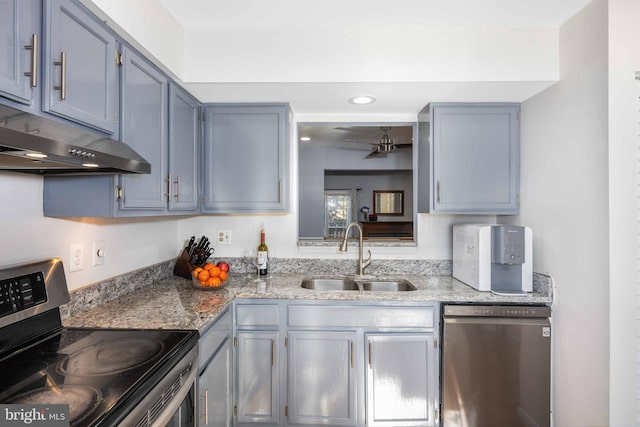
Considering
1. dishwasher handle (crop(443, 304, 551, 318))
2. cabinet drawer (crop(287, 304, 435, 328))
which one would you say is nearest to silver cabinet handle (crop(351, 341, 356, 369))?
cabinet drawer (crop(287, 304, 435, 328))

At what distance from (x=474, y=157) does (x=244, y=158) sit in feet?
5.02

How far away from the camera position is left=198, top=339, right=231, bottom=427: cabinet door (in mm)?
1475

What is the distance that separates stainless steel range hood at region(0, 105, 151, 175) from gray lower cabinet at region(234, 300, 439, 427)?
3.62ft

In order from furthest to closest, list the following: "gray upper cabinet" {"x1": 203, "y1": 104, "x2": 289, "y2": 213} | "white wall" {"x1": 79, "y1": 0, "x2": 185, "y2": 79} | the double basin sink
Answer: the double basin sink → "gray upper cabinet" {"x1": 203, "y1": 104, "x2": 289, "y2": 213} → "white wall" {"x1": 79, "y1": 0, "x2": 185, "y2": 79}

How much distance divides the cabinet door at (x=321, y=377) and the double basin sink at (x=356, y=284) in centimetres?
47

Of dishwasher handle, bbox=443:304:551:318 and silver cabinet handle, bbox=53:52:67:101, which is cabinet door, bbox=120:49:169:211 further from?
dishwasher handle, bbox=443:304:551:318

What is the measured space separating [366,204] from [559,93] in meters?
5.10

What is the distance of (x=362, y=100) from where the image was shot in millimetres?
2186

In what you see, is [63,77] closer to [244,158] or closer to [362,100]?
[244,158]

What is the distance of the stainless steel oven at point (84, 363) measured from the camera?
34.2 inches

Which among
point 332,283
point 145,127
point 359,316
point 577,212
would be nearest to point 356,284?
point 332,283

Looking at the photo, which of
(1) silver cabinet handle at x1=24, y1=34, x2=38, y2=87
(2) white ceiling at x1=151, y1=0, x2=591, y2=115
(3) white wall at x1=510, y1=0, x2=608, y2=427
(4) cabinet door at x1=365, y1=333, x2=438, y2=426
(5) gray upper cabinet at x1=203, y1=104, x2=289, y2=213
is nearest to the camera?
(1) silver cabinet handle at x1=24, y1=34, x2=38, y2=87

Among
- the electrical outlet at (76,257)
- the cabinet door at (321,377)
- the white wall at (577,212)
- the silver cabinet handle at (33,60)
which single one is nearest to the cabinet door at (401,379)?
the cabinet door at (321,377)

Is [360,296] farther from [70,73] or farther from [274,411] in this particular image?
[70,73]
